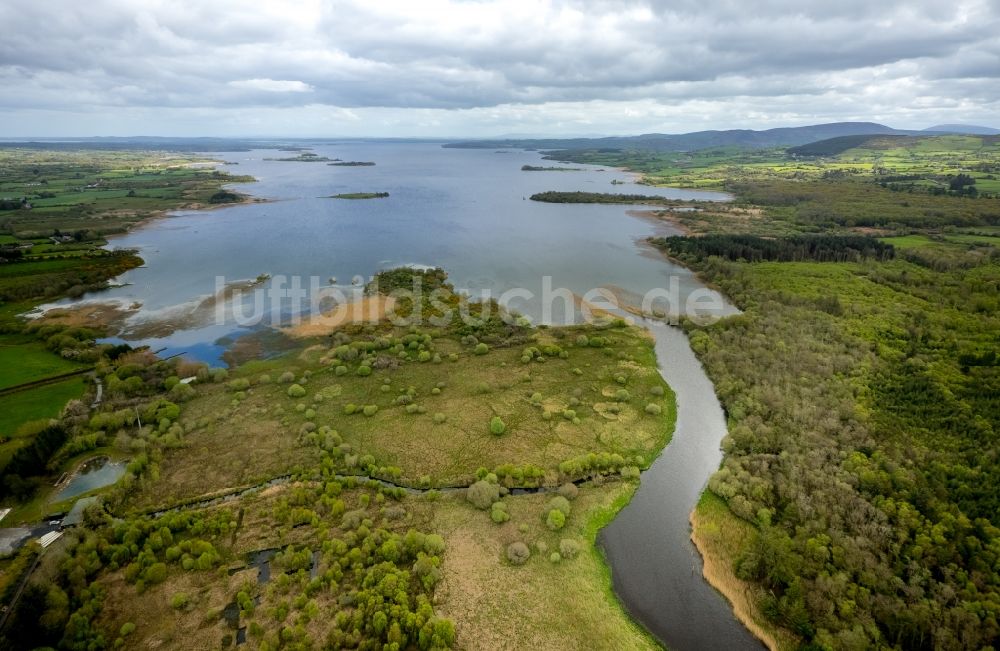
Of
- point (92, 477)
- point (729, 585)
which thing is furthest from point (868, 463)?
point (92, 477)

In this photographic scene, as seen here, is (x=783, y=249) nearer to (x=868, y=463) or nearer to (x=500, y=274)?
(x=500, y=274)

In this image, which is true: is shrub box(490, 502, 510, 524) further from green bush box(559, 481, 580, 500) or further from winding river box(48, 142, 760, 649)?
winding river box(48, 142, 760, 649)

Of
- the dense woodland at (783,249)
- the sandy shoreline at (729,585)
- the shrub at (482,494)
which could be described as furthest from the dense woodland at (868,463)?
the dense woodland at (783,249)

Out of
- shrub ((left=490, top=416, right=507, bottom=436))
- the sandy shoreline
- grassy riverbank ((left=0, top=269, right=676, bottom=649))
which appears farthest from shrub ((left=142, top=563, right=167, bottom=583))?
the sandy shoreline

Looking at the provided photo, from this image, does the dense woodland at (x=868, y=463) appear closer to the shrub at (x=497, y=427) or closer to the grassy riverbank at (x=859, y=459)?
the grassy riverbank at (x=859, y=459)

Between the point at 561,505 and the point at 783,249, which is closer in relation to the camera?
the point at 561,505

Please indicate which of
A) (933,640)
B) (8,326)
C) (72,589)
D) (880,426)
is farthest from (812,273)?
(8,326)
